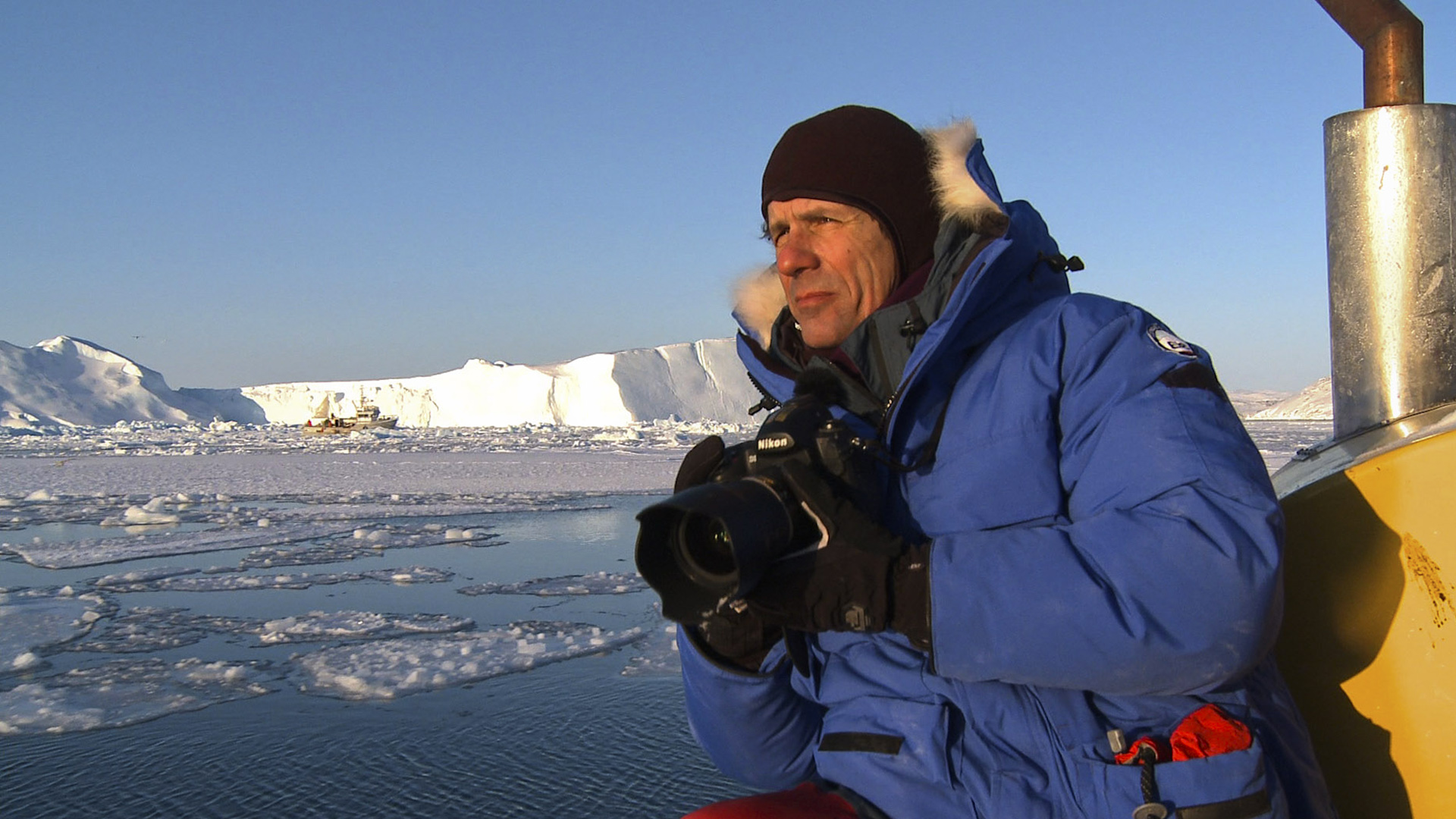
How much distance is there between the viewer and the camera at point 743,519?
941 mm

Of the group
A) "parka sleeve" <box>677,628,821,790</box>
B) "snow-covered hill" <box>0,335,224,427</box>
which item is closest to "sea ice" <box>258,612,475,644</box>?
"parka sleeve" <box>677,628,821,790</box>

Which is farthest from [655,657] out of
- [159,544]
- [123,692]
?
[159,544]

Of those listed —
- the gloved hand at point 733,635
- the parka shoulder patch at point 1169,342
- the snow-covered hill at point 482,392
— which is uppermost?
the snow-covered hill at point 482,392

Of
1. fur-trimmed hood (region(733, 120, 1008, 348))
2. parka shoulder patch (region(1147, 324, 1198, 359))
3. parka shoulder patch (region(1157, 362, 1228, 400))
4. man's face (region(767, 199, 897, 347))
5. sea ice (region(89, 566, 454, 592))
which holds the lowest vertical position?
sea ice (region(89, 566, 454, 592))

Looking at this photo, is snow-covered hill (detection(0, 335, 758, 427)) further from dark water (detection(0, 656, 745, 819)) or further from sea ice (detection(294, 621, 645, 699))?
dark water (detection(0, 656, 745, 819))

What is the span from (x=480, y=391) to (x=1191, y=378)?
56.9 metres

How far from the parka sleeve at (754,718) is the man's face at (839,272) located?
0.45 meters

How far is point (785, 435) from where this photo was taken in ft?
3.35

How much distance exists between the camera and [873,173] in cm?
140

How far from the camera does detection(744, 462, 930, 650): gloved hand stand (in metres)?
0.99

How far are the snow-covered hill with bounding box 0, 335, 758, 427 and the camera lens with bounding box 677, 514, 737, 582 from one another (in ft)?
156

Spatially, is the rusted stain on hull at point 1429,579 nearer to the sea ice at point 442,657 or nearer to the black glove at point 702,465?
the black glove at point 702,465

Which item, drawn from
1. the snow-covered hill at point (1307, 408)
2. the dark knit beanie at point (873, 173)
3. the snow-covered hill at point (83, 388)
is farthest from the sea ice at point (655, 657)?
the snow-covered hill at point (83, 388)

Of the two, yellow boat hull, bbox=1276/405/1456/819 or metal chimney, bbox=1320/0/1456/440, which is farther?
metal chimney, bbox=1320/0/1456/440
